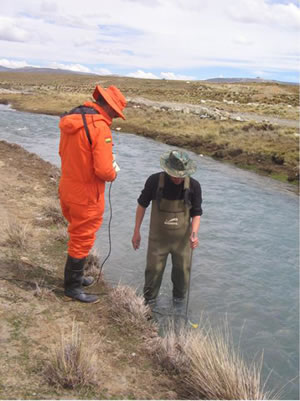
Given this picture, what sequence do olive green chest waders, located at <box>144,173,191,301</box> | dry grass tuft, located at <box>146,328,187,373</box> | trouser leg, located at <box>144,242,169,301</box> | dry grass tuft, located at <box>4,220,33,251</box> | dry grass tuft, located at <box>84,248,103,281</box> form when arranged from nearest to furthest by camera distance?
dry grass tuft, located at <box>146,328,187,373</box> → olive green chest waders, located at <box>144,173,191,301</box> → trouser leg, located at <box>144,242,169,301</box> → dry grass tuft, located at <box>84,248,103,281</box> → dry grass tuft, located at <box>4,220,33,251</box>

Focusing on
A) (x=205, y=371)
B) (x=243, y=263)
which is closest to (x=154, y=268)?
(x=205, y=371)

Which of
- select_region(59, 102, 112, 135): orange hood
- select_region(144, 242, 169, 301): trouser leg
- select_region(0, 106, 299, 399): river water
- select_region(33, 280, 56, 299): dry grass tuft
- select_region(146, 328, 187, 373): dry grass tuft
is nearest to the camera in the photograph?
select_region(146, 328, 187, 373): dry grass tuft

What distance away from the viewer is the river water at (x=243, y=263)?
5.71m

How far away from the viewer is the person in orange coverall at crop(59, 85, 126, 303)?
429cm

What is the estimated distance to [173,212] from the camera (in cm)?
484

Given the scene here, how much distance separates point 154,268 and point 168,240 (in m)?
0.46

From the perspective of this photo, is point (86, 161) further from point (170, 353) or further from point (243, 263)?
point (243, 263)

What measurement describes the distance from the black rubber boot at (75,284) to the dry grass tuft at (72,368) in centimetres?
132

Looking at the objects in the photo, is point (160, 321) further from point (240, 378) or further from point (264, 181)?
point (264, 181)

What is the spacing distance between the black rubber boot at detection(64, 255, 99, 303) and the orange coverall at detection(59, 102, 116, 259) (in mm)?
211

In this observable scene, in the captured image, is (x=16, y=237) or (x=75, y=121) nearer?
(x=75, y=121)

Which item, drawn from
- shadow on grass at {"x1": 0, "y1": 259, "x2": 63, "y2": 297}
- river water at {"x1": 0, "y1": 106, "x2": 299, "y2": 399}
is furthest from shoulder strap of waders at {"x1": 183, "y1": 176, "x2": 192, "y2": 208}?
shadow on grass at {"x1": 0, "y1": 259, "x2": 63, "y2": 297}

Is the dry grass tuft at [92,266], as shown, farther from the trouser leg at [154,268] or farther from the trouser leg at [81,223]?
the trouser leg at [81,223]

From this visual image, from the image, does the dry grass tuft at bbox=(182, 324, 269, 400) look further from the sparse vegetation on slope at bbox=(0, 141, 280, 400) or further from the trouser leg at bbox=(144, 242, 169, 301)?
the trouser leg at bbox=(144, 242, 169, 301)
